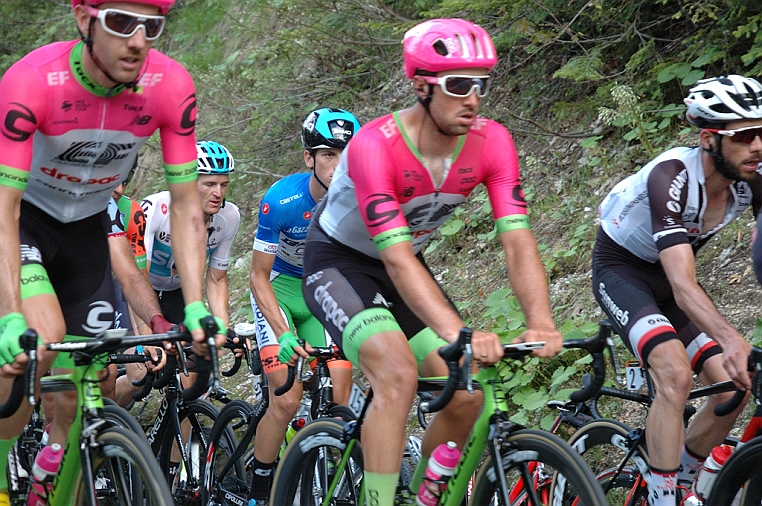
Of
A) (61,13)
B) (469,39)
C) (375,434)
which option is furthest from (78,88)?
(61,13)

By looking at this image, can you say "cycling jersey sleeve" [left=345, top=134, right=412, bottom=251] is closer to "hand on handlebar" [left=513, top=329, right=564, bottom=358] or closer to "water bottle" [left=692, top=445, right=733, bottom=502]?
"hand on handlebar" [left=513, top=329, right=564, bottom=358]

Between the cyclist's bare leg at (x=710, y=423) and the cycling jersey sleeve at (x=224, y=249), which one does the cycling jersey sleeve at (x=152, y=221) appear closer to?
the cycling jersey sleeve at (x=224, y=249)

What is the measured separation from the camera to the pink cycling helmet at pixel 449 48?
13.3ft

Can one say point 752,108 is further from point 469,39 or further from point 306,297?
point 306,297

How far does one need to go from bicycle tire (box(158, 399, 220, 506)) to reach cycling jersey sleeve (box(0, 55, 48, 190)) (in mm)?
2831

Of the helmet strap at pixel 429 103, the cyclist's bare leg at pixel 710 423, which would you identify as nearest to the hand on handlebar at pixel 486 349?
the helmet strap at pixel 429 103

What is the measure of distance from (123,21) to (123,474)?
1842 millimetres

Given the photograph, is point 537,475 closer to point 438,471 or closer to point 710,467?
point 438,471

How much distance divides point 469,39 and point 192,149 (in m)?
1.36

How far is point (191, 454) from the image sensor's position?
6395 mm

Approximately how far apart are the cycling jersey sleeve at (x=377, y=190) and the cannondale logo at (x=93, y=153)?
1112 mm

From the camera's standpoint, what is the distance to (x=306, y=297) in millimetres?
4598

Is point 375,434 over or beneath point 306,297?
beneath

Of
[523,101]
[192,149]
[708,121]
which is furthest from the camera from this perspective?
[523,101]
